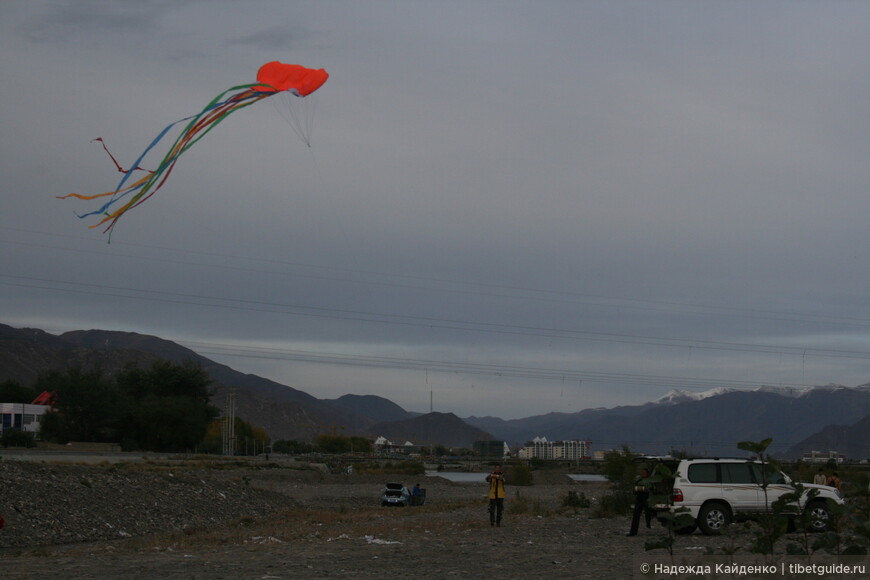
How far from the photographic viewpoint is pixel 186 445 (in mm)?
116125

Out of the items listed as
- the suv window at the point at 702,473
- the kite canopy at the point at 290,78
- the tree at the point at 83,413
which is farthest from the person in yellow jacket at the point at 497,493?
the tree at the point at 83,413

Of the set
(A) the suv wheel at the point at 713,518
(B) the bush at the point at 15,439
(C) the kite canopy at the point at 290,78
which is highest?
(C) the kite canopy at the point at 290,78

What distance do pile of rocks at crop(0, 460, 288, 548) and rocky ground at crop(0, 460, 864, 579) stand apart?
70mm

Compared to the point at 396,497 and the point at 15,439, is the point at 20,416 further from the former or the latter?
the point at 396,497

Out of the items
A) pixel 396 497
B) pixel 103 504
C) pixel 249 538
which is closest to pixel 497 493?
pixel 249 538

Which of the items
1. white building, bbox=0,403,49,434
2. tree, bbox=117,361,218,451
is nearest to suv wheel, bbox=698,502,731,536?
tree, bbox=117,361,218,451

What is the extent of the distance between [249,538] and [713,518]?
12217 mm

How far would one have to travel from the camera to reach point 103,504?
122 feet

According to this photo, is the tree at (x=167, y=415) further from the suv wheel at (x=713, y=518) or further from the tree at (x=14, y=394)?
the suv wheel at (x=713, y=518)

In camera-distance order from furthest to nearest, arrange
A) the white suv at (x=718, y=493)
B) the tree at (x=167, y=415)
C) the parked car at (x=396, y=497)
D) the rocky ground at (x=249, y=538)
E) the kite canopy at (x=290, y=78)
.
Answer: the tree at (x=167, y=415)
the parked car at (x=396, y=497)
the kite canopy at (x=290, y=78)
the white suv at (x=718, y=493)
the rocky ground at (x=249, y=538)

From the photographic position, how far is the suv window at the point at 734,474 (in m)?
22.9

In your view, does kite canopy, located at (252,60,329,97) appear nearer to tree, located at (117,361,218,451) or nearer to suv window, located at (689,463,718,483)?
suv window, located at (689,463,718,483)

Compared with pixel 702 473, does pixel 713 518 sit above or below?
below

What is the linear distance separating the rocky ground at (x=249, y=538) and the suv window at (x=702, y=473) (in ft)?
4.40
